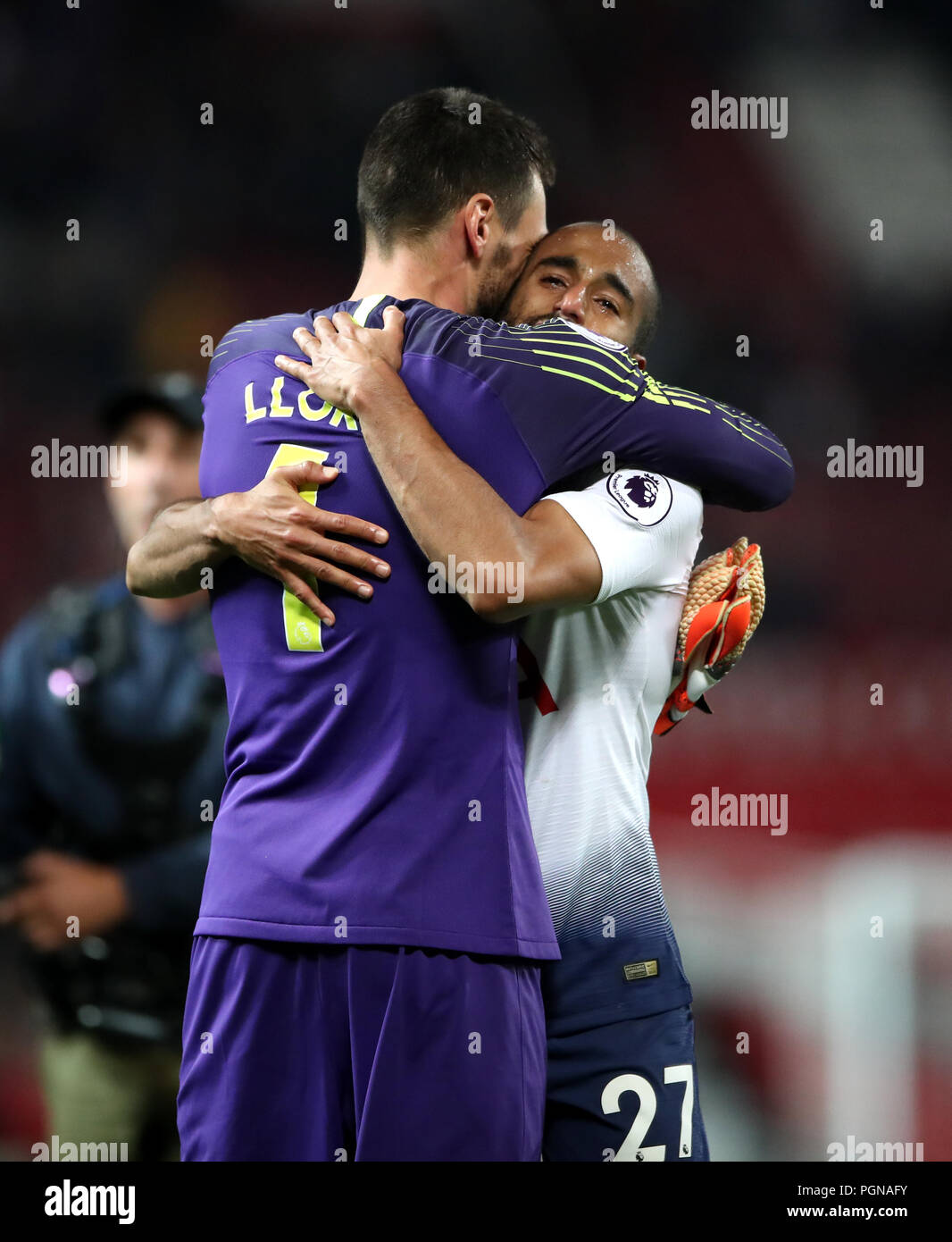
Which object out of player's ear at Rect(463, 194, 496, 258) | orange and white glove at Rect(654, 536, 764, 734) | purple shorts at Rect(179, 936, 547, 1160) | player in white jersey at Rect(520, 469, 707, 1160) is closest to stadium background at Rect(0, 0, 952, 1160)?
orange and white glove at Rect(654, 536, 764, 734)

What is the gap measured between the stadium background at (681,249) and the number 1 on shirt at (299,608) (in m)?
2.99

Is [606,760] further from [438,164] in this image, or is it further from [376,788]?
[438,164]

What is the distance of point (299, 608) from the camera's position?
156 cm

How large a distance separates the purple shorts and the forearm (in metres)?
0.49

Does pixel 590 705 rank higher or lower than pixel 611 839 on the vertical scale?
higher

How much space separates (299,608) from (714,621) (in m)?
0.60

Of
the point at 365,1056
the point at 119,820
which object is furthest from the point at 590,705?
the point at 119,820

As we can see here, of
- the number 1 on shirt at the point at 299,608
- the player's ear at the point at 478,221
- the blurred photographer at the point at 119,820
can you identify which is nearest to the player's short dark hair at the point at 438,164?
the player's ear at the point at 478,221

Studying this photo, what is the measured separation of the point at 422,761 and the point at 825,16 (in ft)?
14.9

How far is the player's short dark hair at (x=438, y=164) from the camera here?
182 centimetres

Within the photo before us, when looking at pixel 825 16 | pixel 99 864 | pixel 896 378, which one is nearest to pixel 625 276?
pixel 99 864

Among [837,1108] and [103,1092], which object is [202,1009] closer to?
[103,1092]

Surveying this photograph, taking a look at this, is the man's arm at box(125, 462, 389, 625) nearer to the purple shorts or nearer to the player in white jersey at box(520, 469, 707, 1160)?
the player in white jersey at box(520, 469, 707, 1160)
